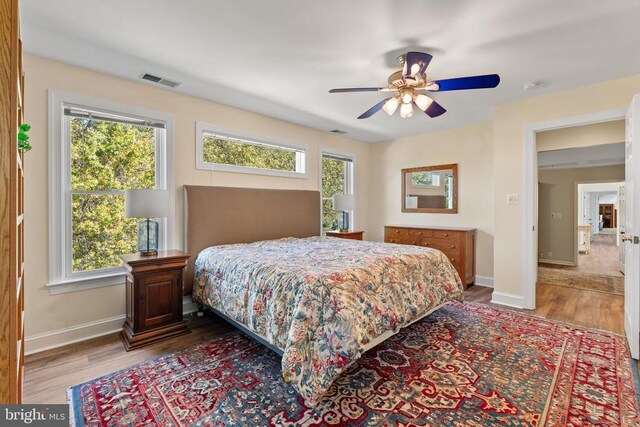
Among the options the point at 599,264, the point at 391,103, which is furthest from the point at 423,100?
the point at 599,264

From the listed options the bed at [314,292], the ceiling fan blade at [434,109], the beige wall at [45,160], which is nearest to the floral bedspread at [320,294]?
the bed at [314,292]

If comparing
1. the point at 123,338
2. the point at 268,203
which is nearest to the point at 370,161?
the point at 268,203

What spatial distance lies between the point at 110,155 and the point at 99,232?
80 centimetres

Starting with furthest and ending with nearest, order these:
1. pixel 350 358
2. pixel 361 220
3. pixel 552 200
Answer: pixel 552 200, pixel 361 220, pixel 350 358

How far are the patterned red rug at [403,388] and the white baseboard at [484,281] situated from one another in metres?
1.90

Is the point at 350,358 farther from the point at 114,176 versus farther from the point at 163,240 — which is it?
the point at 114,176

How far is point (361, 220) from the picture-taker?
6074 millimetres

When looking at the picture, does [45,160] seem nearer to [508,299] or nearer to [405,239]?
[405,239]

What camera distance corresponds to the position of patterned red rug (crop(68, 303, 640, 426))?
5.65 feet

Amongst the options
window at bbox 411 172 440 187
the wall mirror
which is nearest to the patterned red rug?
the wall mirror

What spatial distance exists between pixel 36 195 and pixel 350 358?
2.98 meters

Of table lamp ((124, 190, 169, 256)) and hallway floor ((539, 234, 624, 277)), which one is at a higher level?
table lamp ((124, 190, 169, 256))
